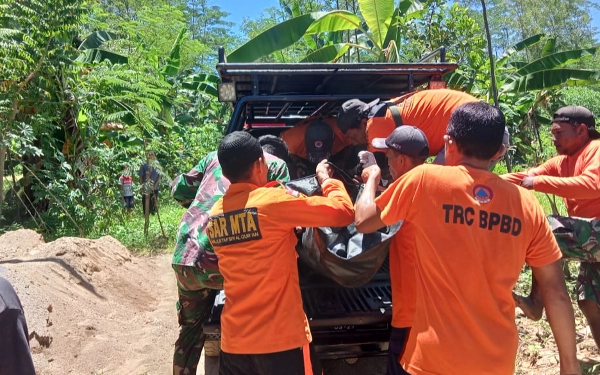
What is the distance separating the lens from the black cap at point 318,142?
13.2 feet

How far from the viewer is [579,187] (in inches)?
110

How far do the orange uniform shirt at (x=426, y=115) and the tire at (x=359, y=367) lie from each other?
157cm

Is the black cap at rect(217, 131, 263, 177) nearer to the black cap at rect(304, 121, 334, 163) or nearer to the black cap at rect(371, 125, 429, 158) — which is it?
the black cap at rect(371, 125, 429, 158)

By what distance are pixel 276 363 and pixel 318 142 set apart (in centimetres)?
223

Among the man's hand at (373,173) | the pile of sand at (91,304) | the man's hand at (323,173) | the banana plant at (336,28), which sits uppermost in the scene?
the banana plant at (336,28)

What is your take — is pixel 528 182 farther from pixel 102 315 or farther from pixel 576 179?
pixel 102 315

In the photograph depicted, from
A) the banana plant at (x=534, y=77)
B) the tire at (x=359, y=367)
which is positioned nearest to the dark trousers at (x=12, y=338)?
the tire at (x=359, y=367)

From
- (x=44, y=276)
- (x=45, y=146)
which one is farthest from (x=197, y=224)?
(x=45, y=146)

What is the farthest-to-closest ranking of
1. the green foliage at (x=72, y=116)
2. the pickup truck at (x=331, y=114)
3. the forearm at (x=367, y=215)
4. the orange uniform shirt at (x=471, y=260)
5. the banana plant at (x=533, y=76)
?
the banana plant at (x=533, y=76) → the green foliage at (x=72, y=116) → the pickup truck at (x=331, y=114) → the forearm at (x=367, y=215) → the orange uniform shirt at (x=471, y=260)

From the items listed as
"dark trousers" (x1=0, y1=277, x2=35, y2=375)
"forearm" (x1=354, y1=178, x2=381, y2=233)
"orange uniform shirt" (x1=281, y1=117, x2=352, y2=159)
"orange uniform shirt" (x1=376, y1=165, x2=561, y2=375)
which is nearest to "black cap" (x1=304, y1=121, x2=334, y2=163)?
"orange uniform shirt" (x1=281, y1=117, x2=352, y2=159)

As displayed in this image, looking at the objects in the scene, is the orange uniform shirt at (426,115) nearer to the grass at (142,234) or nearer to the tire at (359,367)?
the tire at (359,367)

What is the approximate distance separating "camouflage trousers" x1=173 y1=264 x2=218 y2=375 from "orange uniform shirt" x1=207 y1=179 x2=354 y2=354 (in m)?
0.68

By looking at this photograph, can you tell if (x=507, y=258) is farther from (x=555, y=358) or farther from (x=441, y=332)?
(x=555, y=358)

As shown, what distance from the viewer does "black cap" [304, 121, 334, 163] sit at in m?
4.03
